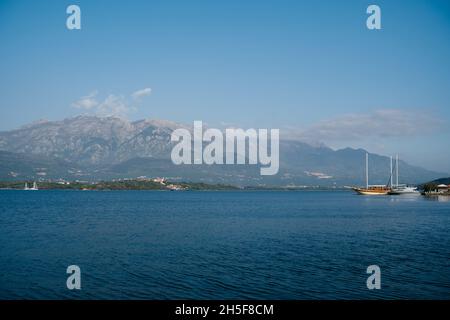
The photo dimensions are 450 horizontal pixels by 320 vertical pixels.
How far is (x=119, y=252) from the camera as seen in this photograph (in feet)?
101

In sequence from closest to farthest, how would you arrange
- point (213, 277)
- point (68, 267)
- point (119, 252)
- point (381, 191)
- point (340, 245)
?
point (213, 277) < point (68, 267) < point (119, 252) < point (340, 245) < point (381, 191)

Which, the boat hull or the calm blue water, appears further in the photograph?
the boat hull

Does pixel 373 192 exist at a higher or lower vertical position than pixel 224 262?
lower

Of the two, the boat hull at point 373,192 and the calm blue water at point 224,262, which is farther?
the boat hull at point 373,192

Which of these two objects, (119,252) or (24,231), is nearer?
(119,252)

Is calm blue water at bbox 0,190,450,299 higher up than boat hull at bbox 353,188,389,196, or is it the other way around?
calm blue water at bbox 0,190,450,299

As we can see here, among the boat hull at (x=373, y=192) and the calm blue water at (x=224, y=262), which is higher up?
the calm blue water at (x=224, y=262)

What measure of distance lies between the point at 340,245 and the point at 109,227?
2375 centimetres

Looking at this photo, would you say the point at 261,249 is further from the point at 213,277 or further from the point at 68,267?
the point at 68,267

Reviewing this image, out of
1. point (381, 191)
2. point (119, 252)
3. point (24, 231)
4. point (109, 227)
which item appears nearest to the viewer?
point (119, 252)

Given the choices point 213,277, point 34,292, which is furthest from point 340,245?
point 34,292

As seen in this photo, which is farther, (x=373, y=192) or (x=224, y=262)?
(x=373, y=192)

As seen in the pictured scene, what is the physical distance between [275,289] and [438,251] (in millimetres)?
15442
